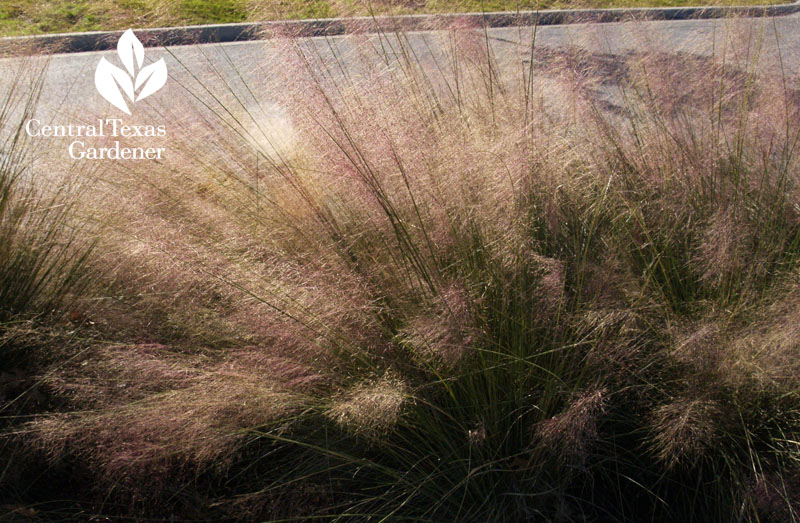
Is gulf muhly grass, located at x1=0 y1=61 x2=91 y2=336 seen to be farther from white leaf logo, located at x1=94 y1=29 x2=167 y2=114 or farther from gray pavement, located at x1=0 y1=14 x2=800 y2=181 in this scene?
white leaf logo, located at x1=94 y1=29 x2=167 y2=114

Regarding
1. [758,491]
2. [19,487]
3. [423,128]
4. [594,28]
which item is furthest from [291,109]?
[758,491]

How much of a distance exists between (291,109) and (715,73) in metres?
1.79

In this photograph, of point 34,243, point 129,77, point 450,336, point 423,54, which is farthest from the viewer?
point 129,77

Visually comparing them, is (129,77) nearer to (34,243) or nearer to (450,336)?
(34,243)

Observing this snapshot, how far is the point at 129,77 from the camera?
3.82m

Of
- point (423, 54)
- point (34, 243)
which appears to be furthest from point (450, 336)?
point (423, 54)

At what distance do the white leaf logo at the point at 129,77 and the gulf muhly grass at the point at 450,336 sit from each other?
1104 millimetres

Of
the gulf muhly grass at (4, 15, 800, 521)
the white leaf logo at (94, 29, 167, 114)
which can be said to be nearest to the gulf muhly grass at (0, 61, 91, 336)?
the gulf muhly grass at (4, 15, 800, 521)

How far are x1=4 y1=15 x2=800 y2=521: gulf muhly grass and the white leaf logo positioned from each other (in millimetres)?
1104

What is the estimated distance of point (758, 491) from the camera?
218 centimetres

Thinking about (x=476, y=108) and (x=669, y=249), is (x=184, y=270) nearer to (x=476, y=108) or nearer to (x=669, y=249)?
(x=476, y=108)

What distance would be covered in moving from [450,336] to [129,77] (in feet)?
8.44

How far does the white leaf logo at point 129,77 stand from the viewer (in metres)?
3.67

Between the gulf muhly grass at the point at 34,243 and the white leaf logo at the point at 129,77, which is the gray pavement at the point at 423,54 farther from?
the gulf muhly grass at the point at 34,243
